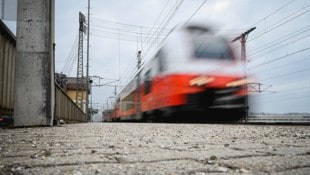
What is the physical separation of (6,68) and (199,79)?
6111 mm

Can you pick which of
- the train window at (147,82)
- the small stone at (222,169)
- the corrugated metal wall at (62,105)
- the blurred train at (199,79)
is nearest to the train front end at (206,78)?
the blurred train at (199,79)

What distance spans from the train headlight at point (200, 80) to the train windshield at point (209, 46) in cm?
91

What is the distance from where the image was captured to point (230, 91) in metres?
11.1

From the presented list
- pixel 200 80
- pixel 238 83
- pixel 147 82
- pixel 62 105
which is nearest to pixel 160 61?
pixel 200 80

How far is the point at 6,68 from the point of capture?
739cm

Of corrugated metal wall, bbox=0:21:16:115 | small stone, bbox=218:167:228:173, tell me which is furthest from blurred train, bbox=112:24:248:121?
small stone, bbox=218:167:228:173

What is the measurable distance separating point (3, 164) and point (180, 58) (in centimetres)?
990

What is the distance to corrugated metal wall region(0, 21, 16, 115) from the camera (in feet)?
23.1

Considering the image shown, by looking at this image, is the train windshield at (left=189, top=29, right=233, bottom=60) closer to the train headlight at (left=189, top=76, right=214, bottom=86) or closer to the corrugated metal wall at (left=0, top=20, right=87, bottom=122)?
the train headlight at (left=189, top=76, right=214, bottom=86)

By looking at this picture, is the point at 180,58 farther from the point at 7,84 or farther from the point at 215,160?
the point at 215,160

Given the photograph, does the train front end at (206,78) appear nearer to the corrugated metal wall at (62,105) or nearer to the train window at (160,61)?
the train window at (160,61)

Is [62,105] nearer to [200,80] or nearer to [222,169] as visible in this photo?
[200,80]

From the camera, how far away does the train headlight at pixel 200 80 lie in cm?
1109

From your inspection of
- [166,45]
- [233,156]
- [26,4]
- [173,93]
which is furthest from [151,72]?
[233,156]
